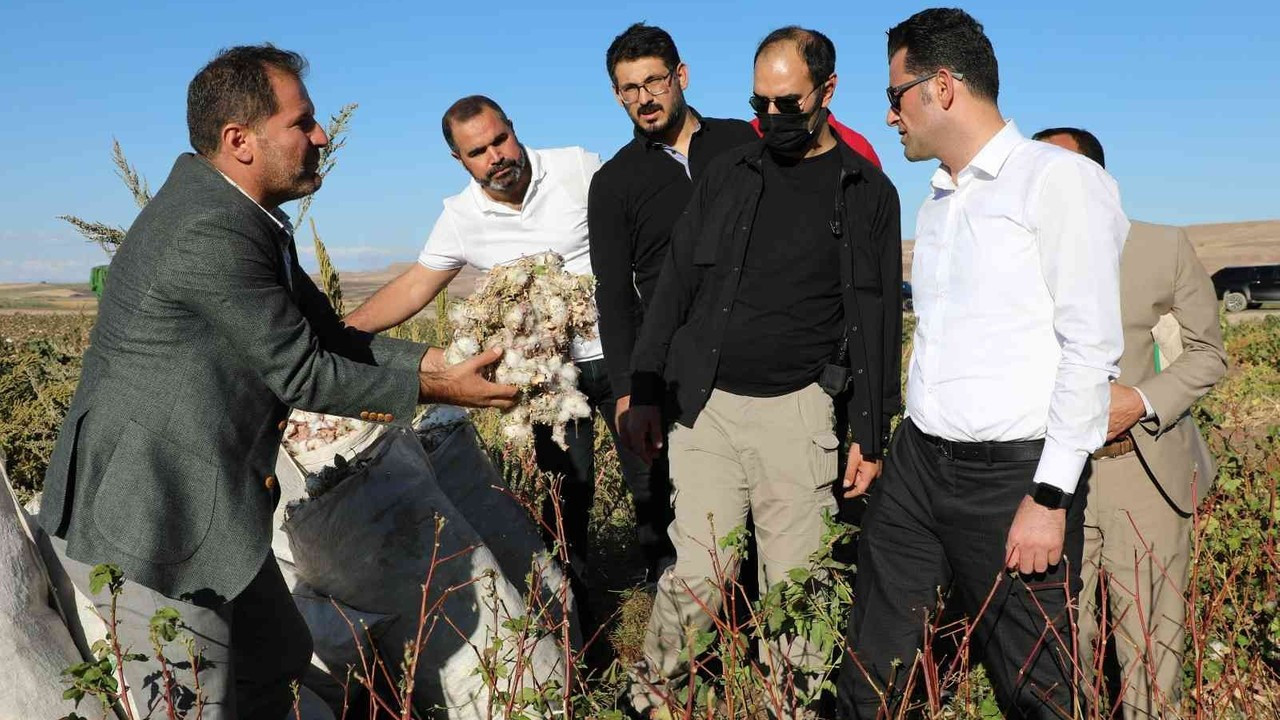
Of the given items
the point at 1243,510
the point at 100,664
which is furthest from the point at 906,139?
the point at 1243,510

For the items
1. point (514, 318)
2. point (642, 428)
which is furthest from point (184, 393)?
point (642, 428)

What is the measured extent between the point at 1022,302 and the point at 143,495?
6.88 ft

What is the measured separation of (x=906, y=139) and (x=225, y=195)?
5.59ft

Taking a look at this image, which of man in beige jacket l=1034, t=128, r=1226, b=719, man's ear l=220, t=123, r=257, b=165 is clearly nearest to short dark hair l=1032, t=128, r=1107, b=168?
man in beige jacket l=1034, t=128, r=1226, b=719

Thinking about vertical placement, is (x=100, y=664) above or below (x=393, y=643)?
above

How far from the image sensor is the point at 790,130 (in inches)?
129

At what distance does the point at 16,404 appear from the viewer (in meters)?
4.95

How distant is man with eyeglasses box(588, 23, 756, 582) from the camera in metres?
3.71

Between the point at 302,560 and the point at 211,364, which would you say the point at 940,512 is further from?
the point at 302,560

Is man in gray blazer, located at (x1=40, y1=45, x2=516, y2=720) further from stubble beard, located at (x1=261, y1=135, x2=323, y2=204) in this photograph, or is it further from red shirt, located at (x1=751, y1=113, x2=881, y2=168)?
red shirt, located at (x1=751, y1=113, x2=881, y2=168)

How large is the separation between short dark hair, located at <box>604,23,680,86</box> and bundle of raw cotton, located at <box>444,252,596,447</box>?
1.03 m

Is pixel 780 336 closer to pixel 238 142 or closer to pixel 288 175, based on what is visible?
pixel 288 175

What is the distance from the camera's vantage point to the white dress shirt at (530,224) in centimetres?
394

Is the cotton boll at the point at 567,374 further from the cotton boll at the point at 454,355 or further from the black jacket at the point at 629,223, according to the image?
the black jacket at the point at 629,223
